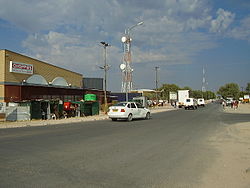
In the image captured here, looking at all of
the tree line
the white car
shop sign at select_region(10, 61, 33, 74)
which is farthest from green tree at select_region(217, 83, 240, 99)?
the white car

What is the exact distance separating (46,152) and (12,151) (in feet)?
3.82

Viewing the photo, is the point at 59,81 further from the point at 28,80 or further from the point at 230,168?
the point at 230,168

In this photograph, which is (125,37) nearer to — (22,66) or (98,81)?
(22,66)

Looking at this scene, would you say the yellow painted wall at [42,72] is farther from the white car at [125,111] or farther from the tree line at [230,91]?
the tree line at [230,91]

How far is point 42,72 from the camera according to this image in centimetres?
3928

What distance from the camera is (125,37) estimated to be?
36500 mm

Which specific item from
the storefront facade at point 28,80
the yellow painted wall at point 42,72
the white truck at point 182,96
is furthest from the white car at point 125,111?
the white truck at point 182,96

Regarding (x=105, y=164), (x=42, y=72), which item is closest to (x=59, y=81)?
(x=42, y=72)

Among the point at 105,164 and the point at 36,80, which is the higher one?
the point at 36,80

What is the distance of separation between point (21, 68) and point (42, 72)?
17.8 ft

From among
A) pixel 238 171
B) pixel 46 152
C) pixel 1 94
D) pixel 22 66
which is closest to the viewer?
pixel 238 171

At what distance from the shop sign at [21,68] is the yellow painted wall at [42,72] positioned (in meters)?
0.41

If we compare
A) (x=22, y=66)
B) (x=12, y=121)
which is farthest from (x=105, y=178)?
(x=22, y=66)

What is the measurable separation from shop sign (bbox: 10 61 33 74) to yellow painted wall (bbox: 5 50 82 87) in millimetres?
414
